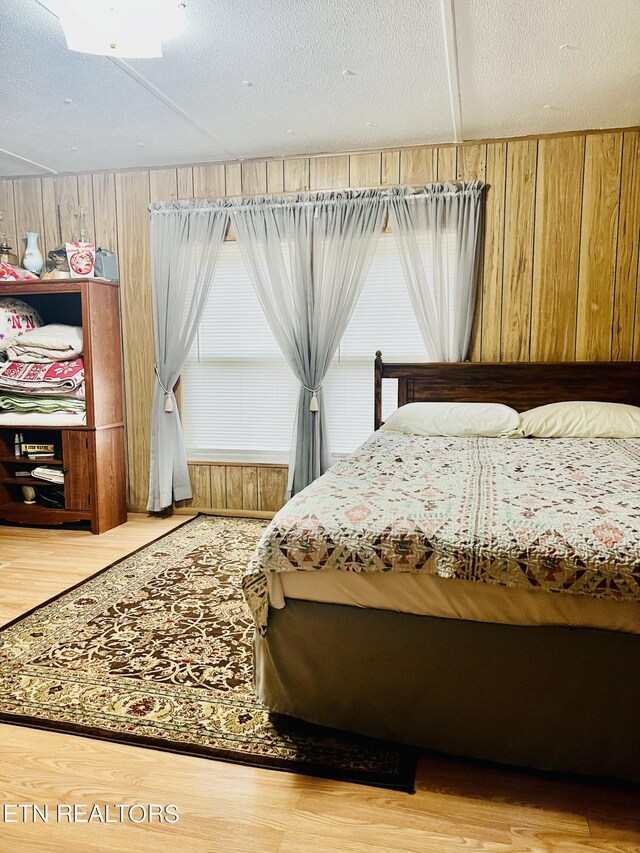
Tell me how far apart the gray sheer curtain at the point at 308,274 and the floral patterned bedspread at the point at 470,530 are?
5.87ft

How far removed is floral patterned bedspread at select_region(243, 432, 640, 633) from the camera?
1.54 metres

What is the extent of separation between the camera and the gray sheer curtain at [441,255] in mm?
3762

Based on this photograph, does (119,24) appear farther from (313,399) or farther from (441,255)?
(313,399)

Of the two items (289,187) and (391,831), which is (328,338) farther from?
(391,831)

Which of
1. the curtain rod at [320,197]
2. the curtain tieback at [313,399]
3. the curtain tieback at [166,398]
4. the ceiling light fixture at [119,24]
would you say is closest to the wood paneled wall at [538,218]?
the curtain rod at [320,197]

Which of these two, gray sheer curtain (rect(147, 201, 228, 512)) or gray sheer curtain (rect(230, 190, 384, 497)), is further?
gray sheer curtain (rect(147, 201, 228, 512))

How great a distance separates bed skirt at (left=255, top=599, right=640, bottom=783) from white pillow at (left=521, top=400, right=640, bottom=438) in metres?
1.92

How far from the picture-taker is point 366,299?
4082mm

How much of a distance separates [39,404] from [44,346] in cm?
40

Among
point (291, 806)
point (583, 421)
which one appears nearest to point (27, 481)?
point (291, 806)

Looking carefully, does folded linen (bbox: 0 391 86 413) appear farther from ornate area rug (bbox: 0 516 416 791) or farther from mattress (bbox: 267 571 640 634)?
mattress (bbox: 267 571 640 634)

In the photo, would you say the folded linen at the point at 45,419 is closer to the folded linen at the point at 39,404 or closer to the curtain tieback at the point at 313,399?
the folded linen at the point at 39,404

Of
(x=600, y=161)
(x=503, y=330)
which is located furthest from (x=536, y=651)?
(x=600, y=161)
